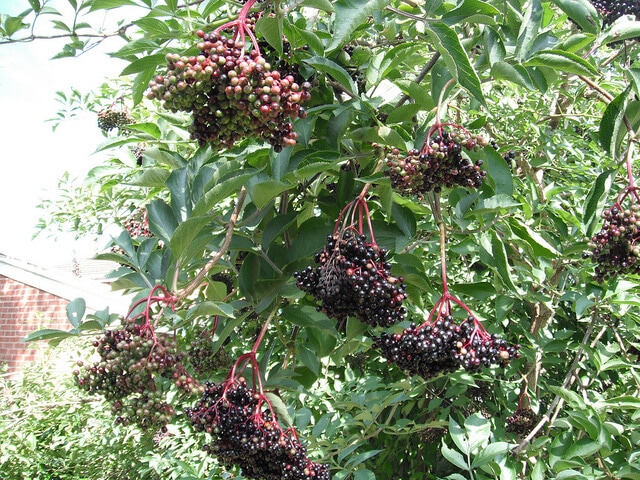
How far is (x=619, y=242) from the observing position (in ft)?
4.66

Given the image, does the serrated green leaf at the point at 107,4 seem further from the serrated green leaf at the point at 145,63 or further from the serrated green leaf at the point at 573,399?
the serrated green leaf at the point at 573,399

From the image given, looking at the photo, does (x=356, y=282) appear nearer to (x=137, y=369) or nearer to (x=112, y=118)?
(x=137, y=369)

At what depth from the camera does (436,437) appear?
3.83 meters

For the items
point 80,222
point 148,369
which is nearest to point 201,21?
point 148,369

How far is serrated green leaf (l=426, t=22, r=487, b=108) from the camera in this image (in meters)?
1.05

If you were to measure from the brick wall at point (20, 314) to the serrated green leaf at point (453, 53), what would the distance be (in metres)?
9.99

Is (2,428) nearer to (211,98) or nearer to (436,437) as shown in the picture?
(436,437)

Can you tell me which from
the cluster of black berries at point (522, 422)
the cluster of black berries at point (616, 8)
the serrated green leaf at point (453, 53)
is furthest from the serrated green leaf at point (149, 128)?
the cluster of black berries at point (522, 422)

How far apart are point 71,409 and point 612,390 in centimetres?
423

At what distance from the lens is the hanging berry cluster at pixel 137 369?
53.4 inches

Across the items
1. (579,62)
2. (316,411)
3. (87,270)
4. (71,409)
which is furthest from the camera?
(87,270)

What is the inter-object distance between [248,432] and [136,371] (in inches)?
13.6

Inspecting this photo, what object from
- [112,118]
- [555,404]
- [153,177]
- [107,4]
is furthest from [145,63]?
[112,118]

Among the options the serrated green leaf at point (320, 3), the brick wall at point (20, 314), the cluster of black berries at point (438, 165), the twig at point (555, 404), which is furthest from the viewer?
the brick wall at point (20, 314)
